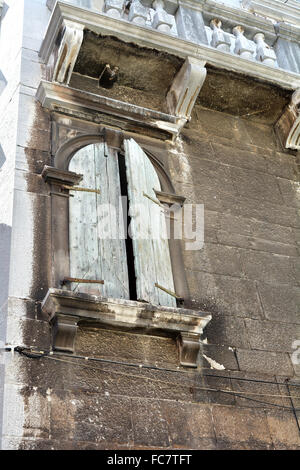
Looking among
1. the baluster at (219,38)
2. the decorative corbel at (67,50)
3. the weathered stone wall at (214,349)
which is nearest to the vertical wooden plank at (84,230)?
the weathered stone wall at (214,349)

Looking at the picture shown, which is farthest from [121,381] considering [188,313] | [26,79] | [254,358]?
[26,79]

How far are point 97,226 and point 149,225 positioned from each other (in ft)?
1.81

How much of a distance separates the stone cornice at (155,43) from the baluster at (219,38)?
27 centimetres

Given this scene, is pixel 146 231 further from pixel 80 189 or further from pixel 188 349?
pixel 188 349

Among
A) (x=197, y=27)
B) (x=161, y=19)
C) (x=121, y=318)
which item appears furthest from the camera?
(x=197, y=27)

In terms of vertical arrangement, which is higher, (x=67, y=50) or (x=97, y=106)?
(x=67, y=50)

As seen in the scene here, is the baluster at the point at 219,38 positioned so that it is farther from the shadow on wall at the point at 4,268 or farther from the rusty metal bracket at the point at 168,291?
the shadow on wall at the point at 4,268

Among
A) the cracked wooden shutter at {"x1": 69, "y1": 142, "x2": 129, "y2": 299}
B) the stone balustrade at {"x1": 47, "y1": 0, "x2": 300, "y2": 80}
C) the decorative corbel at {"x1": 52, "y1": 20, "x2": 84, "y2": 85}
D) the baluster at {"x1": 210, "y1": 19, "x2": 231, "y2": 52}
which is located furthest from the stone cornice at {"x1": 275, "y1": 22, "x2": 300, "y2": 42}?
the cracked wooden shutter at {"x1": 69, "y1": 142, "x2": 129, "y2": 299}

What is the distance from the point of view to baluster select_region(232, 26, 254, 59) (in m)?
7.90

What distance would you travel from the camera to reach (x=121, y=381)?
532 centimetres

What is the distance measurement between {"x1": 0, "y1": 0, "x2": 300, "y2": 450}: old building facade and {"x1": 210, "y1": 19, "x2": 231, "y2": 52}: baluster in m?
0.03

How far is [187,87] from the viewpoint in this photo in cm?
733

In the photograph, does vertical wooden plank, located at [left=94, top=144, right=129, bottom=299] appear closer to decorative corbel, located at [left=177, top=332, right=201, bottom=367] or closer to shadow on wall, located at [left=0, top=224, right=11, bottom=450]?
decorative corbel, located at [left=177, top=332, right=201, bottom=367]

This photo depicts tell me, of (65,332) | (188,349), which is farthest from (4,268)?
(188,349)
